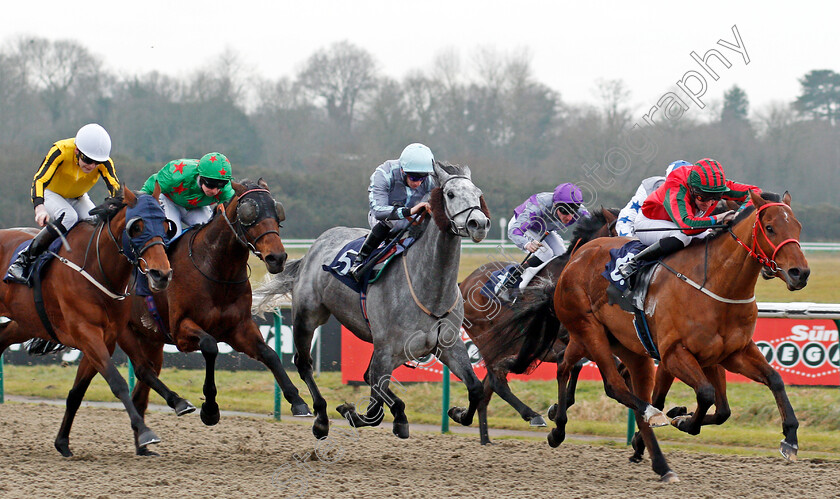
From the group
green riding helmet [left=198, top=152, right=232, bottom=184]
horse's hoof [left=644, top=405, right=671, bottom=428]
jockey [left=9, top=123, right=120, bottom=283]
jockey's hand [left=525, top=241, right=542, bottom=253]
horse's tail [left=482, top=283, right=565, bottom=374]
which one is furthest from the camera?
jockey's hand [left=525, top=241, right=542, bottom=253]

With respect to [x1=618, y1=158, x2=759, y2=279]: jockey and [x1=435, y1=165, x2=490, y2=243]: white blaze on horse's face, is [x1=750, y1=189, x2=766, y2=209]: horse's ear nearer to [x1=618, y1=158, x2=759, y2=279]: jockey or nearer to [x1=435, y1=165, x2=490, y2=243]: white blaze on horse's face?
[x1=618, y1=158, x2=759, y2=279]: jockey

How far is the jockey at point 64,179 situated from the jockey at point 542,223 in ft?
11.6

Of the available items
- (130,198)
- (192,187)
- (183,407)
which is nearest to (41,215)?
(130,198)

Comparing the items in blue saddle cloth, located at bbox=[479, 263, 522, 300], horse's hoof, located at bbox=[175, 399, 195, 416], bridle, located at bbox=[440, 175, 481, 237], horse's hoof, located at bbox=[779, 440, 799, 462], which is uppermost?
bridle, located at bbox=[440, 175, 481, 237]

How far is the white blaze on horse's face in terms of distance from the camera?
5.16 meters

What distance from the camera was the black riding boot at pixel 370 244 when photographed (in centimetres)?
623

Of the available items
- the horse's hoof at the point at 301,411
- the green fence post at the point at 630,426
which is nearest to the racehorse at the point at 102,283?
the horse's hoof at the point at 301,411

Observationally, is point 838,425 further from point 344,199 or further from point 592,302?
point 344,199

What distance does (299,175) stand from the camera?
25.1 m

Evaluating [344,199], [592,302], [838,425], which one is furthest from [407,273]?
[344,199]

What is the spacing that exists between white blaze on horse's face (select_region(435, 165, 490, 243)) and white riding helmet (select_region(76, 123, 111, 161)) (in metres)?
2.39

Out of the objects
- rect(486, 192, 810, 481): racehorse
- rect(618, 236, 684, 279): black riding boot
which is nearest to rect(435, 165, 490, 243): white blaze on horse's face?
rect(618, 236, 684, 279): black riding boot

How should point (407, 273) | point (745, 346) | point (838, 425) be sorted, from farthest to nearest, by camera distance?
point (838, 425) < point (407, 273) < point (745, 346)

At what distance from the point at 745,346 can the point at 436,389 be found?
4.92 meters
